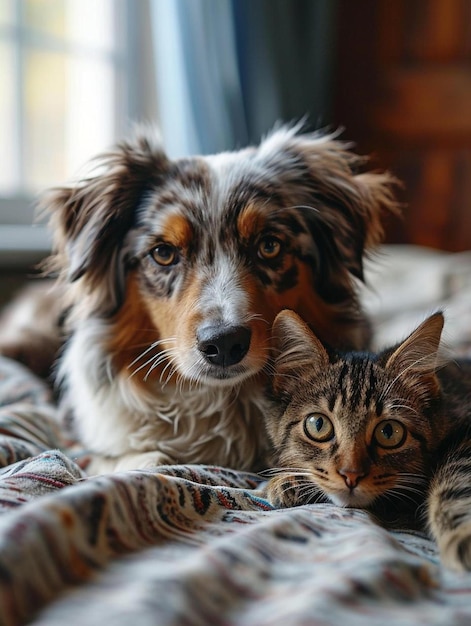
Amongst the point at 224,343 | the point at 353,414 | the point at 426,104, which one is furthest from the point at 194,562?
the point at 426,104

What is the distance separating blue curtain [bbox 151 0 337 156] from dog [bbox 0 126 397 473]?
1.17 meters

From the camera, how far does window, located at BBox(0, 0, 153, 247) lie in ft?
10.7

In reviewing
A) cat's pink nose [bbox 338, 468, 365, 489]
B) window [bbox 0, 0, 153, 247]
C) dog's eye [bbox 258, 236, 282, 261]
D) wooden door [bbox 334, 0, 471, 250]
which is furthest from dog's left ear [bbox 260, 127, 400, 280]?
wooden door [bbox 334, 0, 471, 250]

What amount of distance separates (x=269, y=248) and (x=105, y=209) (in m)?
0.42

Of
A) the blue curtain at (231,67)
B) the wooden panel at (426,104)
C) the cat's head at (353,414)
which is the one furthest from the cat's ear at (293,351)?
the wooden panel at (426,104)

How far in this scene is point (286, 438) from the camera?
54.9 inches

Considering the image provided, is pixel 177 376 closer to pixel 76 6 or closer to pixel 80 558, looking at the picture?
pixel 80 558

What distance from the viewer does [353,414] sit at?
125 centimetres

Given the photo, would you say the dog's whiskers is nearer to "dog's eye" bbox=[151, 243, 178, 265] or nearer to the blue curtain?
"dog's eye" bbox=[151, 243, 178, 265]

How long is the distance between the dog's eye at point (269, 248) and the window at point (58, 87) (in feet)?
5.87

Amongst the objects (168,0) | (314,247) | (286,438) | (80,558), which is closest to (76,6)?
(168,0)

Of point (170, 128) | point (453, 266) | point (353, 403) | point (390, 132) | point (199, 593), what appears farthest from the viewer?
point (390, 132)

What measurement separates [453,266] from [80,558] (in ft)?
7.78

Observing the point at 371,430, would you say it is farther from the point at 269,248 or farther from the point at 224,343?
the point at 269,248
